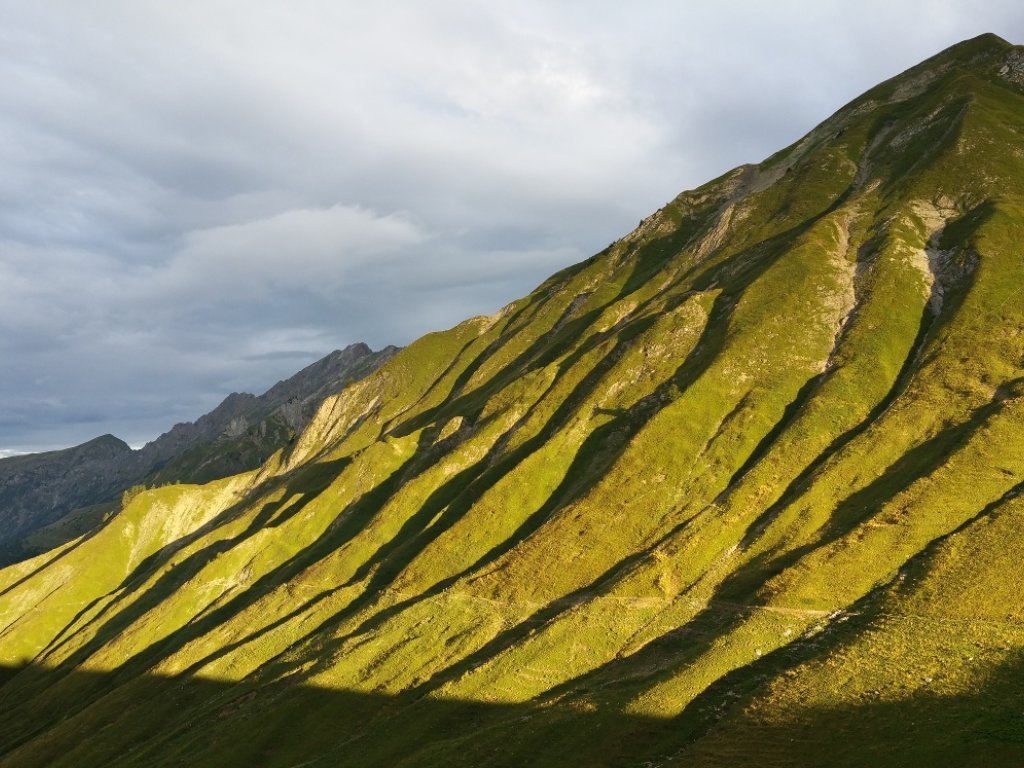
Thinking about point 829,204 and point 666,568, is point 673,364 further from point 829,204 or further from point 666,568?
point 829,204

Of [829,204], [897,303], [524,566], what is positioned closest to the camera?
[524,566]

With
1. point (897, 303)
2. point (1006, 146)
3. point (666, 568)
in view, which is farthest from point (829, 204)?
point (666, 568)

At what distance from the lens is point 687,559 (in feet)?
269

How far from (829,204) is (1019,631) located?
157040 millimetres

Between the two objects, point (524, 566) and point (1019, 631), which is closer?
point (1019, 631)

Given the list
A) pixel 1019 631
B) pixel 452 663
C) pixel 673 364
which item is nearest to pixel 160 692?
pixel 452 663

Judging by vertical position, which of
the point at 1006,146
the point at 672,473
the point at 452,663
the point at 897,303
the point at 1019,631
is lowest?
the point at 1019,631

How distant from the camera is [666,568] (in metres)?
81.1

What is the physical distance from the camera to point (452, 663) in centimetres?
8062

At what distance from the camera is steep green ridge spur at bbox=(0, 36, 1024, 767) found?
5156 cm

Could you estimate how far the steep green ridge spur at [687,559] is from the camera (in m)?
51.6

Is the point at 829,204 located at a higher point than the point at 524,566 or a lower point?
higher

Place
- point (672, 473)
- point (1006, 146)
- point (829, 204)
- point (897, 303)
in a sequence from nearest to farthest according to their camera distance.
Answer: point (672, 473)
point (897, 303)
point (1006, 146)
point (829, 204)

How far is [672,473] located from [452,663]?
4424 cm
